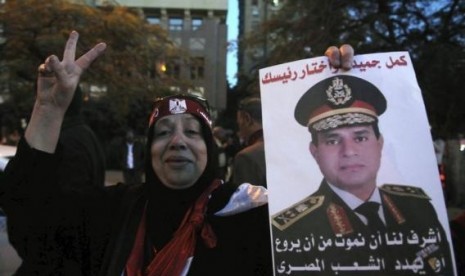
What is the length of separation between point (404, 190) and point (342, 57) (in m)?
0.45

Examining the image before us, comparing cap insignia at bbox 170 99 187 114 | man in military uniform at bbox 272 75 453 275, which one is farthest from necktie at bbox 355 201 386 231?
cap insignia at bbox 170 99 187 114

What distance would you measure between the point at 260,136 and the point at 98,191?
2340 millimetres

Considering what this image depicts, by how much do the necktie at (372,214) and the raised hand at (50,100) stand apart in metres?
1.10

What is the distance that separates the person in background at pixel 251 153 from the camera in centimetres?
427

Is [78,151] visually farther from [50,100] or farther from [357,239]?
[357,239]

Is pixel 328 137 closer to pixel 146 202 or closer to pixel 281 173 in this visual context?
pixel 281 173

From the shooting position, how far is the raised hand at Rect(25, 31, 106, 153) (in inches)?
82.9

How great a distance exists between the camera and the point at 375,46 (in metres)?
15.0

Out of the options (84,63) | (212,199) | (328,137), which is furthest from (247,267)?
(84,63)

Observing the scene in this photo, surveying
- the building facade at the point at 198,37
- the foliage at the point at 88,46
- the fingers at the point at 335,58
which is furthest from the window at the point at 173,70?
the fingers at the point at 335,58

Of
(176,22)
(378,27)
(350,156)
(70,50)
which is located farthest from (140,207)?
(176,22)

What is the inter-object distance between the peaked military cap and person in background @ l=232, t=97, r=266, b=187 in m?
2.26

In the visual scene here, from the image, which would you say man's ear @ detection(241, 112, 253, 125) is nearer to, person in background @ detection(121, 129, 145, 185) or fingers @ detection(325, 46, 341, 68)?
fingers @ detection(325, 46, 341, 68)

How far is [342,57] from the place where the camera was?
184 centimetres
